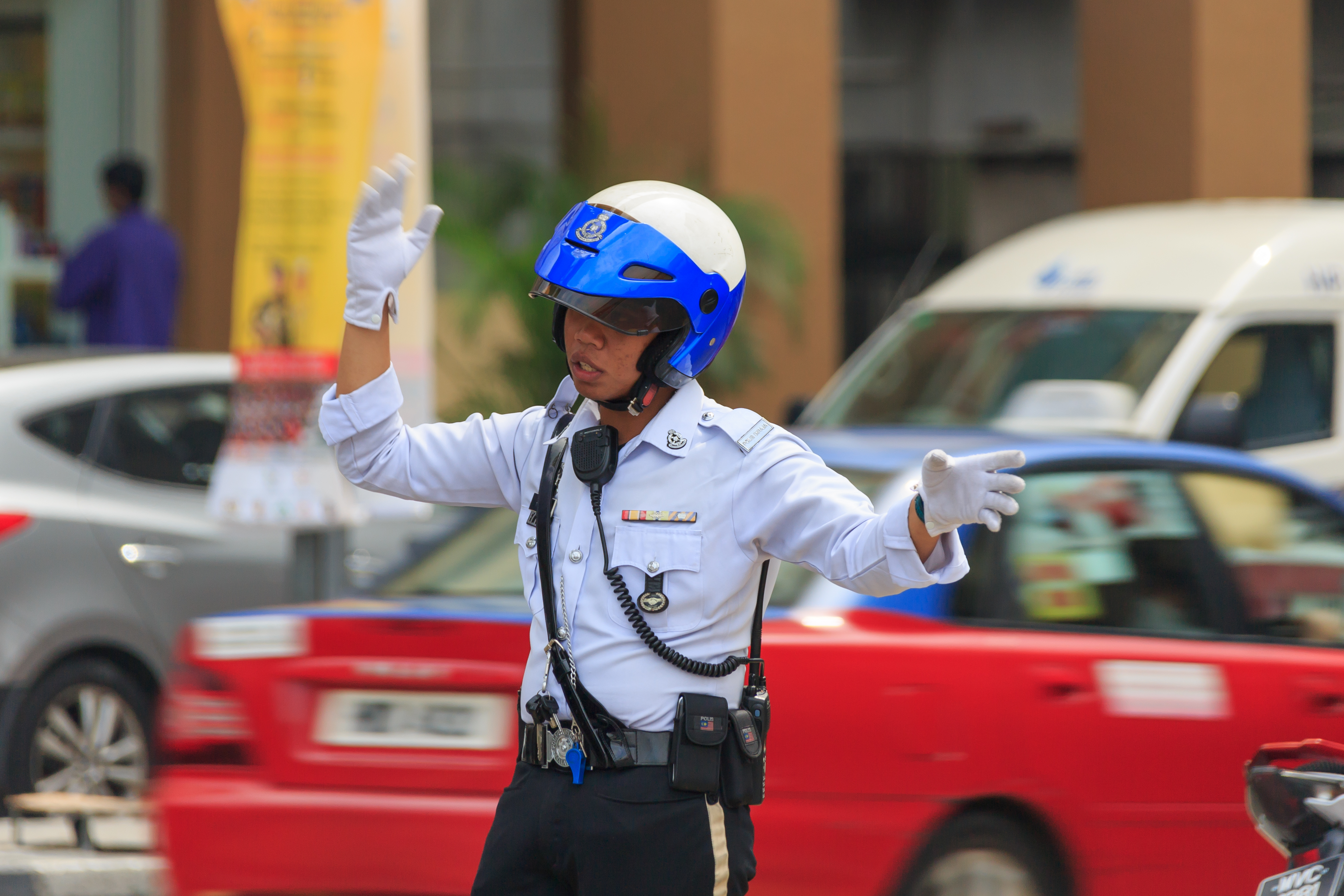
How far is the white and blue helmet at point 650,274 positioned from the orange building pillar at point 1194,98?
1111 centimetres

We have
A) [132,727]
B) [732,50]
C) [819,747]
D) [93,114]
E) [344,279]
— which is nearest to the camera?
[819,747]

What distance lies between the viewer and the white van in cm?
757

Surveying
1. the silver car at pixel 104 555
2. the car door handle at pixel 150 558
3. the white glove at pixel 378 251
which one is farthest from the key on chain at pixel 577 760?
the car door handle at pixel 150 558

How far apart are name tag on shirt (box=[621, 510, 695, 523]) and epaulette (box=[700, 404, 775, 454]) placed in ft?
0.46

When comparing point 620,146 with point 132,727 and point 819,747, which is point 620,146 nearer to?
point 132,727

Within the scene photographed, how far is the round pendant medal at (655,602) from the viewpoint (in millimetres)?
2842

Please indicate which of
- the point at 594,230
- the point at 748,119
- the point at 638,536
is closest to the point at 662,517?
the point at 638,536

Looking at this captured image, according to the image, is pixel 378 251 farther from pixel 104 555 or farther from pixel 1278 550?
pixel 104 555

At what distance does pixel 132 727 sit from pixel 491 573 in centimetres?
232

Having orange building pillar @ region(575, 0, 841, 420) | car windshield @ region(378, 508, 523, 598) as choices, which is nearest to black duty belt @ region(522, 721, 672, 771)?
car windshield @ region(378, 508, 523, 598)

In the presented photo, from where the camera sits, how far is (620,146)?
12430 mm

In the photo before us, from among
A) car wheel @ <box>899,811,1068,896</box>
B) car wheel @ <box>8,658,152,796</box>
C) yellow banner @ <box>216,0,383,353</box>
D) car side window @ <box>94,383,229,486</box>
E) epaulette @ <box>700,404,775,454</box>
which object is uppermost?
yellow banner @ <box>216,0,383,353</box>

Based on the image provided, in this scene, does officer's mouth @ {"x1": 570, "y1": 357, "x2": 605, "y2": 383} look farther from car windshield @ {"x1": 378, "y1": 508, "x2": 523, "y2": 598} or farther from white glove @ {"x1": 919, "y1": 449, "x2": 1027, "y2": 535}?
car windshield @ {"x1": 378, "y1": 508, "x2": 523, "y2": 598}

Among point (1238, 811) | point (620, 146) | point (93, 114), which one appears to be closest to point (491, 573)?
point (1238, 811)
